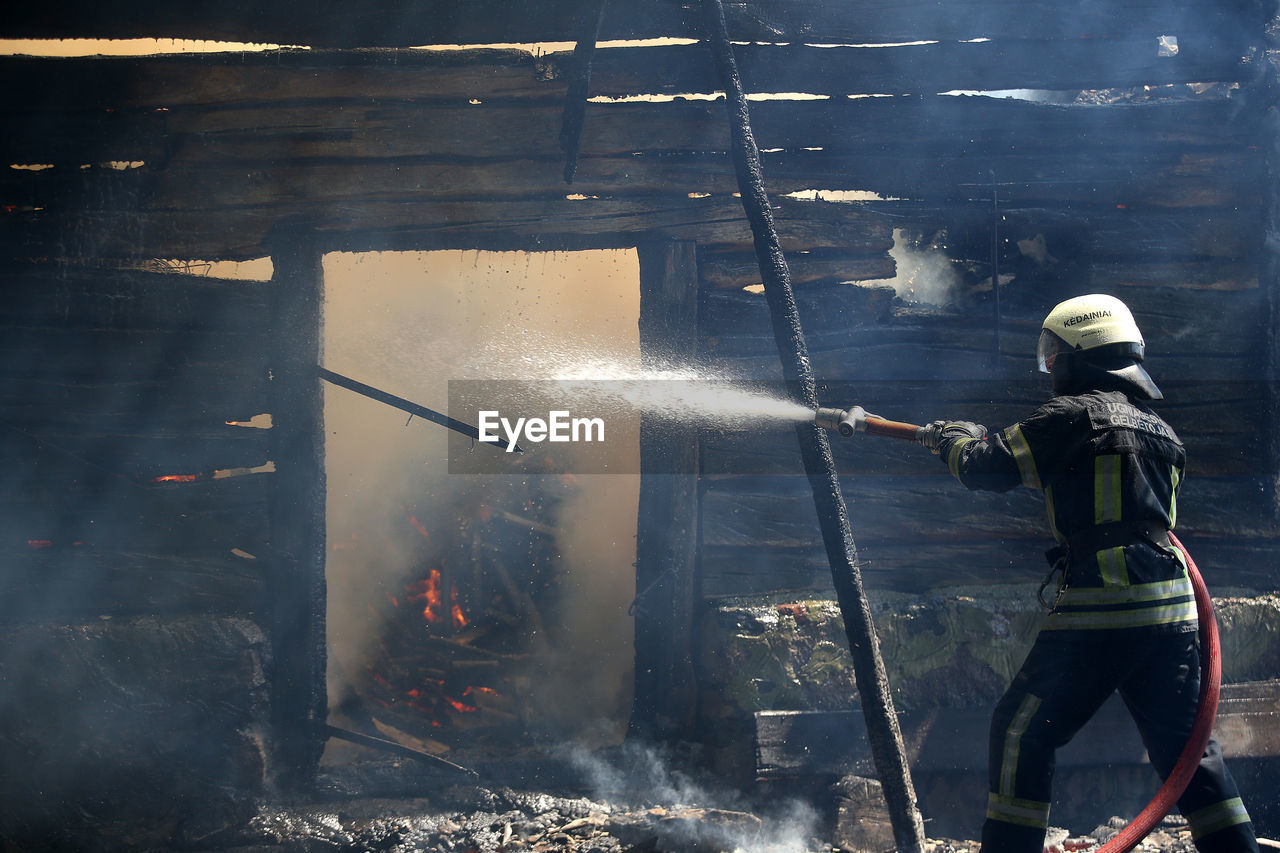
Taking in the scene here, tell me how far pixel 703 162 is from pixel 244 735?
455 centimetres

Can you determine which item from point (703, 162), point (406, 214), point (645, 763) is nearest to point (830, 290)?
point (703, 162)

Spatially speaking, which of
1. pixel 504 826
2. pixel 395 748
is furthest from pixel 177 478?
pixel 504 826

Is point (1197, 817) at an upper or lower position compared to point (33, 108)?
lower

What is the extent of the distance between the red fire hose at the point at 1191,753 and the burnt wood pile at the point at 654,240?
1658mm

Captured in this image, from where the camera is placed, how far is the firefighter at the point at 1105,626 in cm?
308

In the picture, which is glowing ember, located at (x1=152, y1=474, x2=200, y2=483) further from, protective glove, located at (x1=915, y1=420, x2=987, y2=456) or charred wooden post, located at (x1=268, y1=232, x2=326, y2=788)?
protective glove, located at (x1=915, y1=420, x2=987, y2=456)

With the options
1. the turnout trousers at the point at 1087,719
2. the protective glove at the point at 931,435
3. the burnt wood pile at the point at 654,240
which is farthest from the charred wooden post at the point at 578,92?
the turnout trousers at the point at 1087,719

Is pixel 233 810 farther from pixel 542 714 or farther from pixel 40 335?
pixel 40 335

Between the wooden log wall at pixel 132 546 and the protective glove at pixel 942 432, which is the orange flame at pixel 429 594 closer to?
the wooden log wall at pixel 132 546

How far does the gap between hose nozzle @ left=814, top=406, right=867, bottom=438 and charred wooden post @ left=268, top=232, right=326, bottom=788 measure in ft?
10.4

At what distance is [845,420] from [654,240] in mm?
1940

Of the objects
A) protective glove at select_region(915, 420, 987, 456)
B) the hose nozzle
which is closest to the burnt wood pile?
the hose nozzle

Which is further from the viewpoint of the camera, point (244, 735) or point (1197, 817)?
point (244, 735)

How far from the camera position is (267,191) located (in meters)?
4.81
